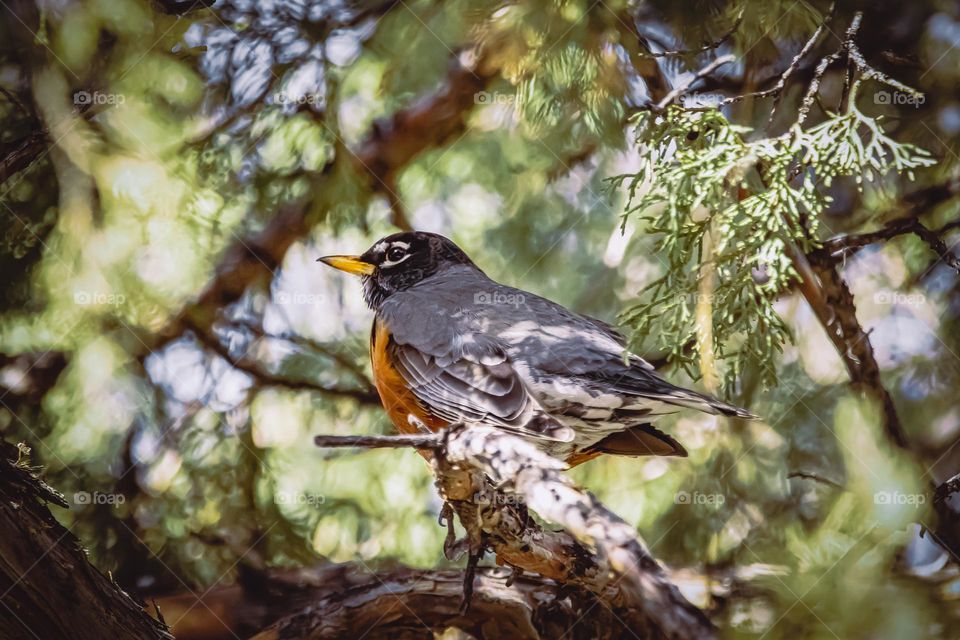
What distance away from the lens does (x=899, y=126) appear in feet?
7.60

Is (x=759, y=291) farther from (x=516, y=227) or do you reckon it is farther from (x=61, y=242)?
(x=61, y=242)

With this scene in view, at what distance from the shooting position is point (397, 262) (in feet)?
7.67

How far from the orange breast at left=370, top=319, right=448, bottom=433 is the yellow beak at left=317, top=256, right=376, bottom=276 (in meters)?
0.30

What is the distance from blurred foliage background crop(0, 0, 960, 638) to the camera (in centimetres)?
232

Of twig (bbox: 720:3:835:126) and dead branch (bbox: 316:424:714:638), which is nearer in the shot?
dead branch (bbox: 316:424:714:638)

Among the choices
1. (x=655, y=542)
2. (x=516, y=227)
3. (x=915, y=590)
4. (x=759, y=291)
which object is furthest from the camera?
(x=516, y=227)

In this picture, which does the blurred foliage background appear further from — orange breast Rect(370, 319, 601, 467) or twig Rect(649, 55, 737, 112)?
orange breast Rect(370, 319, 601, 467)

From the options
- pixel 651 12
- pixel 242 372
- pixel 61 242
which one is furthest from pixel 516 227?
pixel 61 242

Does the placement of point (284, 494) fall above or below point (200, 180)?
below

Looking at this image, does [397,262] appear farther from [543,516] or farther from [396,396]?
[543,516]

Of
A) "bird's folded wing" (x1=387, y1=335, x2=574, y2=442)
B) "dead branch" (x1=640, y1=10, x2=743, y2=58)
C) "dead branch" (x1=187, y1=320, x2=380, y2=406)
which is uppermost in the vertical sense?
"dead branch" (x1=640, y1=10, x2=743, y2=58)

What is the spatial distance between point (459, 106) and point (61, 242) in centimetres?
114

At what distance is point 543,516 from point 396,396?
2.00ft

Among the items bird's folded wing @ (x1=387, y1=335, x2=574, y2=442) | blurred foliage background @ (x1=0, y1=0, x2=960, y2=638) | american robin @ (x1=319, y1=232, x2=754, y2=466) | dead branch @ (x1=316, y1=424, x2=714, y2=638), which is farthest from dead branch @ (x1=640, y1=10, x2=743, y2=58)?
dead branch @ (x1=316, y1=424, x2=714, y2=638)
